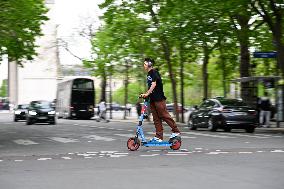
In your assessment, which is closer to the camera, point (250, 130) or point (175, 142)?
point (175, 142)

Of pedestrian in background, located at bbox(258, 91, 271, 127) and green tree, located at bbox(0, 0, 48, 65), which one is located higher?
green tree, located at bbox(0, 0, 48, 65)

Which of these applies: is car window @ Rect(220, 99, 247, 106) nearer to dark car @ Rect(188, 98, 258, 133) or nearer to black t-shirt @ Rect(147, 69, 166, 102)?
dark car @ Rect(188, 98, 258, 133)

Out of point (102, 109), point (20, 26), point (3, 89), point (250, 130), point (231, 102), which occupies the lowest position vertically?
point (250, 130)

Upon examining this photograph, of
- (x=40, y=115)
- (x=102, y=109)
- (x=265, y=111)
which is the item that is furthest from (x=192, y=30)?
(x=102, y=109)

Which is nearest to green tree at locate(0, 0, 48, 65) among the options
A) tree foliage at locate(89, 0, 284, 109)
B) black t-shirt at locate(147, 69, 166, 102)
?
tree foliage at locate(89, 0, 284, 109)

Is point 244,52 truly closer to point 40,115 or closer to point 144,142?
point 40,115

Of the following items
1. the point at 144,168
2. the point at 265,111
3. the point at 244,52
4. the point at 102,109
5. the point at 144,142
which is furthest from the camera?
the point at 102,109

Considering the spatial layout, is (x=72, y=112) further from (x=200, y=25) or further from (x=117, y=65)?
(x=200, y=25)

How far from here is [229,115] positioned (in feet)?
79.7

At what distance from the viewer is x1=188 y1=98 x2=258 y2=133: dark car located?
952 inches

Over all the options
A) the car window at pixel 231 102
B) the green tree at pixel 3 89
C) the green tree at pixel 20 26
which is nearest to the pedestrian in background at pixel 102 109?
the green tree at pixel 20 26

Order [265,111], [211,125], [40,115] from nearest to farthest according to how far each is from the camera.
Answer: [211,125] < [265,111] < [40,115]

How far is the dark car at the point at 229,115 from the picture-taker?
24.2 m

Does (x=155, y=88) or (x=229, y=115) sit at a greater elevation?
(x=155, y=88)
